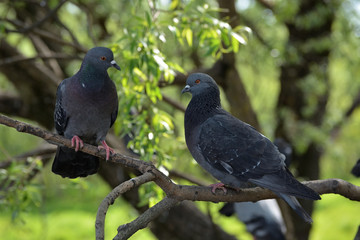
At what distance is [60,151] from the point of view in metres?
3.98

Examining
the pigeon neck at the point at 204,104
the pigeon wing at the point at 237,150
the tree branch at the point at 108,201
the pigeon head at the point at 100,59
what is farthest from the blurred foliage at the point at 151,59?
the tree branch at the point at 108,201

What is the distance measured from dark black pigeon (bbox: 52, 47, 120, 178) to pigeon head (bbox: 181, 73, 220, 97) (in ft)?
2.11

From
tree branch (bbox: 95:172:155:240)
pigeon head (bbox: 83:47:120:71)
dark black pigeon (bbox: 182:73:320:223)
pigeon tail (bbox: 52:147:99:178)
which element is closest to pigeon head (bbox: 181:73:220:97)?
dark black pigeon (bbox: 182:73:320:223)

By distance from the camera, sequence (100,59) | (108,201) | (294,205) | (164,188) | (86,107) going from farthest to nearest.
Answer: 1. (86,107)
2. (100,59)
3. (294,205)
4. (164,188)
5. (108,201)

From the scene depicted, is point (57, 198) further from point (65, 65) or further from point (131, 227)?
point (131, 227)

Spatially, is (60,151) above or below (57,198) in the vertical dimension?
above

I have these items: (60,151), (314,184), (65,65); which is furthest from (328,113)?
(60,151)

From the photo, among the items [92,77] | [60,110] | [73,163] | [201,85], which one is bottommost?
[73,163]

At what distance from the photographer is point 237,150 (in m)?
3.57

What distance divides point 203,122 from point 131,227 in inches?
44.3

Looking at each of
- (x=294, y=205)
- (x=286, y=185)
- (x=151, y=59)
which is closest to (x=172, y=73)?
(x=151, y=59)

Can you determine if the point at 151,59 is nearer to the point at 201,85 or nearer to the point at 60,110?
the point at 201,85

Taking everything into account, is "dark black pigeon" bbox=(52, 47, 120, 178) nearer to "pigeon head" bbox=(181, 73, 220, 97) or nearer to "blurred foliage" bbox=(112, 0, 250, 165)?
"blurred foliage" bbox=(112, 0, 250, 165)

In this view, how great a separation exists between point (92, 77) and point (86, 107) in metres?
0.26
